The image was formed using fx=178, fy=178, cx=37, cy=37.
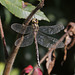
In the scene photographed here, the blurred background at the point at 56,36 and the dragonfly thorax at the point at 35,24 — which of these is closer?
the dragonfly thorax at the point at 35,24

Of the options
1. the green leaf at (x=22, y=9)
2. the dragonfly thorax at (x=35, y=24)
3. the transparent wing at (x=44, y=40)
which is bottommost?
the transparent wing at (x=44, y=40)

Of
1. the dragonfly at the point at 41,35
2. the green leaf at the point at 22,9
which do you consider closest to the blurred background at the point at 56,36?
the dragonfly at the point at 41,35

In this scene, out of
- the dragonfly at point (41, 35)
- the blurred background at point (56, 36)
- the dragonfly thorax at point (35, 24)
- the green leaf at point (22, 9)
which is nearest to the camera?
the green leaf at point (22, 9)

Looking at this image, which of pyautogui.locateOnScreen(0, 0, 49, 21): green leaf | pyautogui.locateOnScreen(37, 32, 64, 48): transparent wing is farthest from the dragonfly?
pyautogui.locateOnScreen(0, 0, 49, 21): green leaf

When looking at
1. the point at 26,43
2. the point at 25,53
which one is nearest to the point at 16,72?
the point at 25,53

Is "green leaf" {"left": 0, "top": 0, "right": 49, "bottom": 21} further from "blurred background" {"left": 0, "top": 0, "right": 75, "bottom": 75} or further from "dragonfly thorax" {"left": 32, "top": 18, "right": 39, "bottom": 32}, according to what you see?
"blurred background" {"left": 0, "top": 0, "right": 75, "bottom": 75}

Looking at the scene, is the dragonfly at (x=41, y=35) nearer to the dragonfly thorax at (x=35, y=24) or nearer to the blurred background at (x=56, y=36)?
the dragonfly thorax at (x=35, y=24)

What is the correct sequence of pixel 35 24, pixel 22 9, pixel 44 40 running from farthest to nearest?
pixel 44 40, pixel 35 24, pixel 22 9

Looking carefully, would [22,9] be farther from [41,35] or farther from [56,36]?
[56,36]

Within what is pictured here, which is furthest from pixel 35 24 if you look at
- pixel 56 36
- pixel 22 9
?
pixel 56 36

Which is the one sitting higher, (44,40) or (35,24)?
(35,24)

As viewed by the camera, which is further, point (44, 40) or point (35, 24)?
point (44, 40)

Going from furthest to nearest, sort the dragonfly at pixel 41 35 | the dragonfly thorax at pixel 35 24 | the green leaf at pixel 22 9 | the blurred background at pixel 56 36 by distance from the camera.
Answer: the blurred background at pixel 56 36 < the dragonfly at pixel 41 35 < the dragonfly thorax at pixel 35 24 < the green leaf at pixel 22 9
